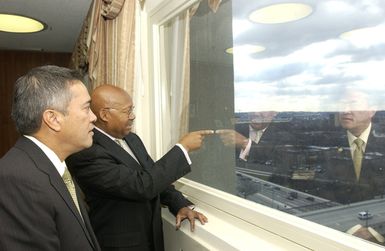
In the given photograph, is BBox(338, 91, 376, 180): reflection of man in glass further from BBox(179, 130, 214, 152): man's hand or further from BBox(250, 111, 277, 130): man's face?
BBox(179, 130, 214, 152): man's hand

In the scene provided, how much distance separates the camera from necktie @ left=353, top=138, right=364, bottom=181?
3.04 ft

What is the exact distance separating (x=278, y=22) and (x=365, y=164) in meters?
0.58

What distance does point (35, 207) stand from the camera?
820 mm

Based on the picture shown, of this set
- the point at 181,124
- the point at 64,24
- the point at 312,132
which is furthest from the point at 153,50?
the point at 64,24

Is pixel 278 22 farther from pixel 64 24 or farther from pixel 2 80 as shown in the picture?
pixel 2 80

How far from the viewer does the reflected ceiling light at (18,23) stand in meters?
3.08

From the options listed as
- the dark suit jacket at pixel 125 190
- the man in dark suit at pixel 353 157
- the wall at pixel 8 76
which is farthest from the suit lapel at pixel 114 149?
the wall at pixel 8 76

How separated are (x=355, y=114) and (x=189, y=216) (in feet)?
2.65

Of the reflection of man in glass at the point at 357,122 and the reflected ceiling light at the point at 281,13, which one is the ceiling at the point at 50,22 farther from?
the reflection of man in glass at the point at 357,122

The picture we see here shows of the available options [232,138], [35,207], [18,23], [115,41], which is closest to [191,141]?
[232,138]

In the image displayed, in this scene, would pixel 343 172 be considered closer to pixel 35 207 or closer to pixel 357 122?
pixel 357 122

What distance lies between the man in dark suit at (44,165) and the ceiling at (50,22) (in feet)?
7.72

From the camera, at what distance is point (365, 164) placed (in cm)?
92

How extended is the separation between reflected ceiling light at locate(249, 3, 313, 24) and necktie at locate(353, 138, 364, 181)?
0.44m
